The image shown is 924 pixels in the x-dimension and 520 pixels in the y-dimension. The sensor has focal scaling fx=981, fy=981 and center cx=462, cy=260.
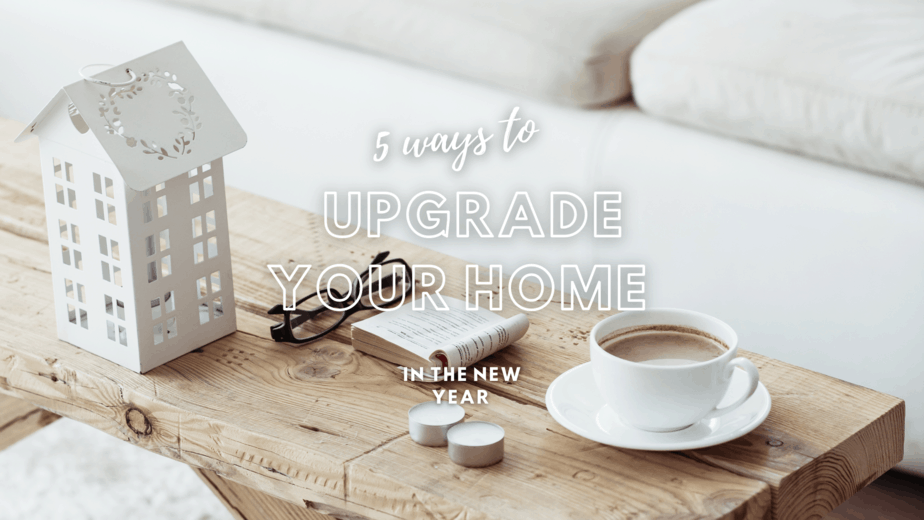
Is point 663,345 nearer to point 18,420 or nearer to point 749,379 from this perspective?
point 749,379

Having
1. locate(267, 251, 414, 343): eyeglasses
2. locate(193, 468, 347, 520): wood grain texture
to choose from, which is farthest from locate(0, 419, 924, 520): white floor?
locate(267, 251, 414, 343): eyeglasses

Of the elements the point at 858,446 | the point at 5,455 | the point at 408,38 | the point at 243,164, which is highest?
the point at 408,38

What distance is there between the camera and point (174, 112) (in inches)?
32.1

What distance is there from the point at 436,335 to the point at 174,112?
288 mm

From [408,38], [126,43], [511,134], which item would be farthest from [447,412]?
[126,43]

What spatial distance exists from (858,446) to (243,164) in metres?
1.34

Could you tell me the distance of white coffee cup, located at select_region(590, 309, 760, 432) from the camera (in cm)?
67

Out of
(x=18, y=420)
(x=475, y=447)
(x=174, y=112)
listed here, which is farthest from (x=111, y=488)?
(x=475, y=447)

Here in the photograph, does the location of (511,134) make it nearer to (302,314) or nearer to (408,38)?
(408,38)

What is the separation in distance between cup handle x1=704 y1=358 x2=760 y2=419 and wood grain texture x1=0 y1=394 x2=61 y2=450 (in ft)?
3.47

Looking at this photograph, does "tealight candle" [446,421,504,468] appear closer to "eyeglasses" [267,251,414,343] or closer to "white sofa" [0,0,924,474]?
"eyeglasses" [267,251,414,343]

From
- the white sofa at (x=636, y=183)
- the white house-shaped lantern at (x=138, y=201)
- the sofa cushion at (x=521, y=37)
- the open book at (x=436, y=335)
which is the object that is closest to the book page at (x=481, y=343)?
the open book at (x=436, y=335)

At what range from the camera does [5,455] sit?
1.36 m

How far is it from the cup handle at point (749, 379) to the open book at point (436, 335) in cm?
20
